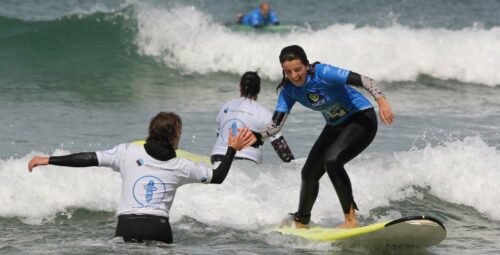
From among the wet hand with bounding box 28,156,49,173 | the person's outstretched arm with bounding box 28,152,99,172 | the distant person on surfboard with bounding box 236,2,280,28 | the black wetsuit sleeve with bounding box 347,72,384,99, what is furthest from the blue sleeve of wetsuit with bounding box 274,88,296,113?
the distant person on surfboard with bounding box 236,2,280,28

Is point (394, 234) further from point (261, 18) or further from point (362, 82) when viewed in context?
point (261, 18)

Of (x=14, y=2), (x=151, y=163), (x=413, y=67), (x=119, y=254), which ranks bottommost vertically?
(x=119, y=254)

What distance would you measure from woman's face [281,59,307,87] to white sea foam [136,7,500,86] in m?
12.8

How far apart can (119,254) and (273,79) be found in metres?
13.7

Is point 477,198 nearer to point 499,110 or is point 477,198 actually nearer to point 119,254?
point 119,254

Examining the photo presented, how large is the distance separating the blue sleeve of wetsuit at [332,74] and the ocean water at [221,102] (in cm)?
135

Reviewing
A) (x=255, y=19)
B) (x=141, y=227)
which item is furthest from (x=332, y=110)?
(x=255, y=19)

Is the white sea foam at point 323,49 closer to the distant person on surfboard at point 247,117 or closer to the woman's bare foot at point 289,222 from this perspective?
the distant person on surfboard at point 247,117

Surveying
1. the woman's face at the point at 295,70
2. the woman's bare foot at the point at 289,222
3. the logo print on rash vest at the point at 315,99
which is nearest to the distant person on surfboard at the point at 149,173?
the woman's face at the point at 295,70

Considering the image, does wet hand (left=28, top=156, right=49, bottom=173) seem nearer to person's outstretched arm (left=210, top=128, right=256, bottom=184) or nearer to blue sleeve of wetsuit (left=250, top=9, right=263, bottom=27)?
person's outstretched arm (left=210, top=128, right=256, bottom=184)

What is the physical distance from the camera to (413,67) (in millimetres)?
21734

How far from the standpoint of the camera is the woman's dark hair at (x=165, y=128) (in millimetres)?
6695

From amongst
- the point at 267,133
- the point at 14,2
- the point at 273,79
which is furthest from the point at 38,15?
the point at 267,133

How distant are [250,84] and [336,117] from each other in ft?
6.95
